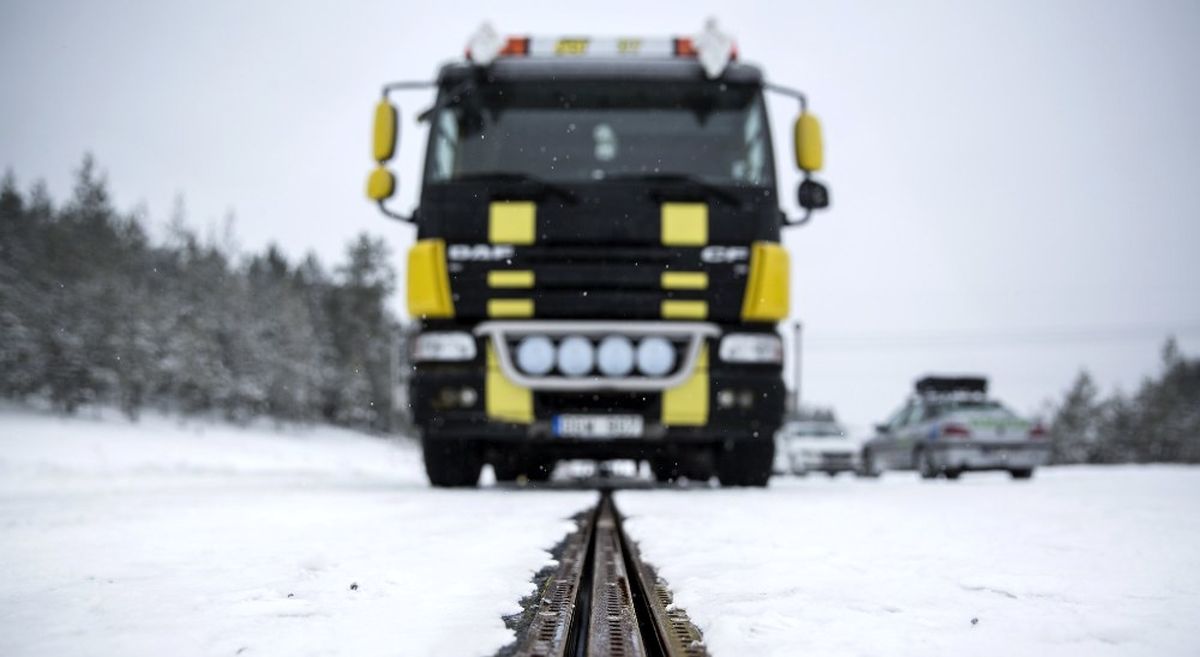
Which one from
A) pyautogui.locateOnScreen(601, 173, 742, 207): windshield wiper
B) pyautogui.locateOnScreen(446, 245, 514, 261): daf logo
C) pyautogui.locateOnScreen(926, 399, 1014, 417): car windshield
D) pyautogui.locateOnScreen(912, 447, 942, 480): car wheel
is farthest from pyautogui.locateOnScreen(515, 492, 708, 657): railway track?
pyautogui.locateOnScreen(926, 399, 1014, 417): car windshield

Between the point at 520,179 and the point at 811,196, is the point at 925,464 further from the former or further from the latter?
the point at 520,179

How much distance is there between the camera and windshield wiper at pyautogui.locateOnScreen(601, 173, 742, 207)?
253 inches

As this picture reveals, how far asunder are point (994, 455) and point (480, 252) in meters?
9.41

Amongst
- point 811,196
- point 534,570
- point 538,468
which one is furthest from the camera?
point 538,468

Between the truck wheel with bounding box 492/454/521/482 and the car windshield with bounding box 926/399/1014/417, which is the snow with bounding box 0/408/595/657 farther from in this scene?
the car windshield with bounding box 926/399/1014/417

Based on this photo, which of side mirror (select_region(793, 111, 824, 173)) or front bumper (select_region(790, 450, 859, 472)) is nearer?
side mirror (select_region(793, 111, 824, 173))

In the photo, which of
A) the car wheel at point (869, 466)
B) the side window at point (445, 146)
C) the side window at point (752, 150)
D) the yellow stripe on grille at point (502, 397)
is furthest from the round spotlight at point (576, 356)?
the car wheel at point (869, 466)

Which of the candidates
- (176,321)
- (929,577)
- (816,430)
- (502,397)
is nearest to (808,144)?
(502,397)

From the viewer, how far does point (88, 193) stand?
5641cm

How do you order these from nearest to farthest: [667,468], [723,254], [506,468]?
1. [723,254]
2. [506,468]
3. [667,468]

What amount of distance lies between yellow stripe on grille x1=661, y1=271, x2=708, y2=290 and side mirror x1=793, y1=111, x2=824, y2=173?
133 cm

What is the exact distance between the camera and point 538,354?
6.24m

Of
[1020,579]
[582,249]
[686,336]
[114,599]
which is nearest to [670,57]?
[582,249]

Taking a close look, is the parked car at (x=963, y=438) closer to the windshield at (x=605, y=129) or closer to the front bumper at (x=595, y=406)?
the front bumper at (x=595, y=406)
